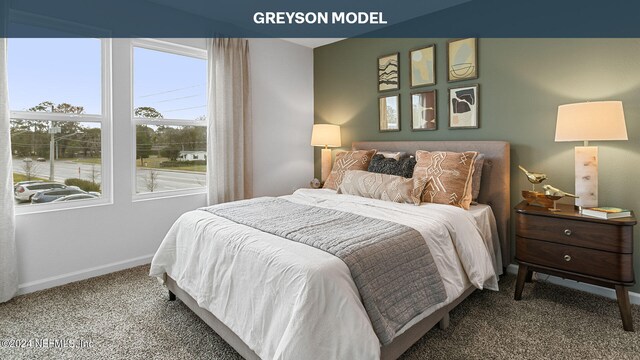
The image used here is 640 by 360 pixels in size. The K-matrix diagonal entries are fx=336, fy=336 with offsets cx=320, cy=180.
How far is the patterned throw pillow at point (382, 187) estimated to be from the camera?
2762 millimetres

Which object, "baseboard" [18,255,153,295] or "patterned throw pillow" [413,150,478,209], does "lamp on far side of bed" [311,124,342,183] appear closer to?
"patterned throw pillow" [413,150,478,209]

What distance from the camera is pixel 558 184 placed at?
274cm

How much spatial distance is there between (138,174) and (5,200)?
1030 millimetres

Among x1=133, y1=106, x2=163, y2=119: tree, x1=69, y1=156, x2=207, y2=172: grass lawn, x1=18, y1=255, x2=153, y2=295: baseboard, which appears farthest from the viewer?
x1=133, y1=106, x2=163, y2=119: tree

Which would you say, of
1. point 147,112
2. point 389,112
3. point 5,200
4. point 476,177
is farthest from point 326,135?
point 5,200

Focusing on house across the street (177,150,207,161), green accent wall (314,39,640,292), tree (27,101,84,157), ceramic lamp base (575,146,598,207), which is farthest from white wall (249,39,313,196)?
ceramic lamp base (575,146,598,207)

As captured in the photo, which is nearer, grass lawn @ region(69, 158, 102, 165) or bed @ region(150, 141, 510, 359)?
bed @ region(150, 141, 510, 359)

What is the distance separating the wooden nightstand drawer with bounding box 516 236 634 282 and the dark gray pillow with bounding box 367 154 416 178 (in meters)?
1.07

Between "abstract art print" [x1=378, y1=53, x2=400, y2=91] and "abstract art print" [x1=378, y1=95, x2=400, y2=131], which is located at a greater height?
"abstract art print" [x1=378, y1=53, x2=400, y2=91]

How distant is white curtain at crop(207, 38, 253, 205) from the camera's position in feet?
11.9

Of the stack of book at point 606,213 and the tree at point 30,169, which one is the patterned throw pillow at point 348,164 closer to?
the stack of book at point 606,213

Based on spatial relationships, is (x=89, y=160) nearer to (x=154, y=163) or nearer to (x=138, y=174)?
(x=138, y=174)

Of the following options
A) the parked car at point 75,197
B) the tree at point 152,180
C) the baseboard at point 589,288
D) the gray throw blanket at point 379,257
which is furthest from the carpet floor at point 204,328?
the tree at point 152,180

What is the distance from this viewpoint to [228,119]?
12.1 ft
